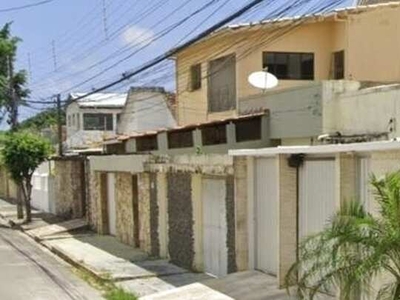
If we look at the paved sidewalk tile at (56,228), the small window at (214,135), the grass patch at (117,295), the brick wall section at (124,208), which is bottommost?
the paved sidewalk tile at (56,228)

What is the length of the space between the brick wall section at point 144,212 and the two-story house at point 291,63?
337 centimetres

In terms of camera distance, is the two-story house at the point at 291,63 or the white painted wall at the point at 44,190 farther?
the white painted wall at the point at 44,190

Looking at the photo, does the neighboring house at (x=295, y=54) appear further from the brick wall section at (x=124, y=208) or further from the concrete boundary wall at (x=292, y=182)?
the concrete boundary wall at (x=292, y=182)

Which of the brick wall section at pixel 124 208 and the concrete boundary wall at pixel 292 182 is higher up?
the concrete boundary wall at pixel 292 182

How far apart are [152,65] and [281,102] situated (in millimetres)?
4016

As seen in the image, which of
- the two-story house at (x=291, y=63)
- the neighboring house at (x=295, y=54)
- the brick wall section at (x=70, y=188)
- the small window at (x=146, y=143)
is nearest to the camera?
the two-story house at (x=291, y=63)

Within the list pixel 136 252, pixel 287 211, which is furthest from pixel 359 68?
pixel 287 211

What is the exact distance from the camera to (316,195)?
11234 mm

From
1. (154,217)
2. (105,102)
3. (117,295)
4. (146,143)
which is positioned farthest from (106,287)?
(105,102)

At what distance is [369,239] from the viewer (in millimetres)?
6438

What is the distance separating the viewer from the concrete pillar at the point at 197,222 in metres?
16.0

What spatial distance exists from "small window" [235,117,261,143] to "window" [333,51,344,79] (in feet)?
15.2

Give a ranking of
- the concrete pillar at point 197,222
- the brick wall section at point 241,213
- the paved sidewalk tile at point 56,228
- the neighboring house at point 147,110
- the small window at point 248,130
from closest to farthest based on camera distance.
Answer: the brick wall section at point 241,213 < the concrete pillar at point 197,222 < the small window at point 248,130 < the paved sidewalk tile at point 56,228 < the neighboring house at point 147,110

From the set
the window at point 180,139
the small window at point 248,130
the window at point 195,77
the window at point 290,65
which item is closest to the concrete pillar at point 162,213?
the small window at point 248,130
